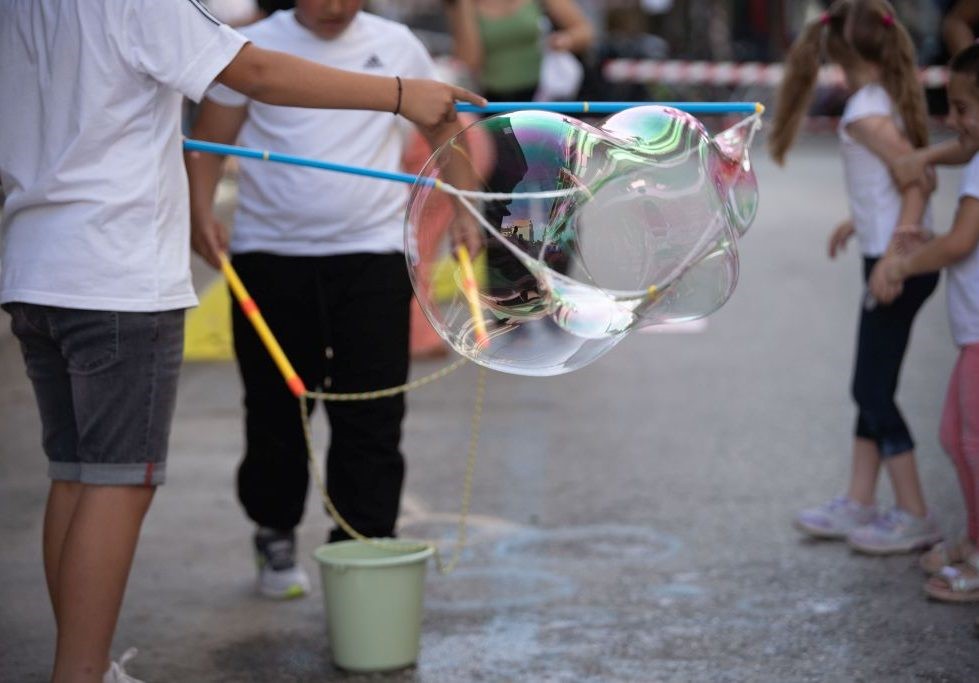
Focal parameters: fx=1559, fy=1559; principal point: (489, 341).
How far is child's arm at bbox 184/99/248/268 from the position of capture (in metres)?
4.38

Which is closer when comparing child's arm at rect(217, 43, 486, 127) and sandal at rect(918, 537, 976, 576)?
child's arm at rect(217, 43, 486, 127)

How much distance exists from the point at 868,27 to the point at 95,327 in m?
2.75

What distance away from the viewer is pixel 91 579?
11.3 ft

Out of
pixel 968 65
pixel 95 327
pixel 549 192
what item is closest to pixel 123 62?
pixel 95 327

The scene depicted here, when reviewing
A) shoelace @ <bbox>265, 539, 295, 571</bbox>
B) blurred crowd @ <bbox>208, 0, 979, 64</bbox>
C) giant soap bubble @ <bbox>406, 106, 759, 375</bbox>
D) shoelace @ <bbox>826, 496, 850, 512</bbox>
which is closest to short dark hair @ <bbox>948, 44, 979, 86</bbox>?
giant soap bubble @ <bbox>406, 106, 759, 375</bbox>

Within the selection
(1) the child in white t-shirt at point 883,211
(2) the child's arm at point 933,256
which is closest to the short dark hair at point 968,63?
(2) the child's arm at point 933,256

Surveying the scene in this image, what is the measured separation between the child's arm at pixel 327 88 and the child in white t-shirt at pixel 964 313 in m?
1.58

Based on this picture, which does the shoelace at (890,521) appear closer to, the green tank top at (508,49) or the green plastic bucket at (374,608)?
the green plastic bucket at (374,608)

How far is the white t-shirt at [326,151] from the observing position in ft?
14.2

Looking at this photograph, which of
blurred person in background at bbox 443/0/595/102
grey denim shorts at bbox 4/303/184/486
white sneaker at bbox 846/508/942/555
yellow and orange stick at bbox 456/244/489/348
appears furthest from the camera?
blurred person in background at bbox 443/0/595/102

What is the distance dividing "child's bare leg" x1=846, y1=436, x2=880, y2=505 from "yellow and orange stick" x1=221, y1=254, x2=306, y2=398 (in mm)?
1953

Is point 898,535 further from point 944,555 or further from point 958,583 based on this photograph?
point 958,583

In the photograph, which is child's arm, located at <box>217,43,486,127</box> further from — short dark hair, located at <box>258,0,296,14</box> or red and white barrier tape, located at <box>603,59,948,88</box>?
red and white barrier tape, located at <box>603,59,948,88</box>

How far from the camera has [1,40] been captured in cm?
342
